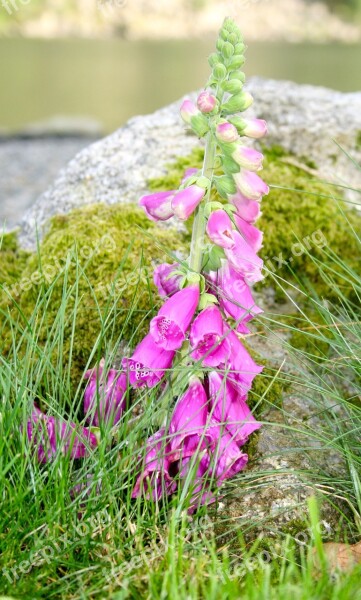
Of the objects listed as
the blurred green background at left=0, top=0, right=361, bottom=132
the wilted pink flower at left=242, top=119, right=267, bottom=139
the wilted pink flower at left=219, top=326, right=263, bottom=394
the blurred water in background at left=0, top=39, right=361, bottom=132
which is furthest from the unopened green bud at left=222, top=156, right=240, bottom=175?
the blurred water in background at left=0, top=39, right=361, bottom=132

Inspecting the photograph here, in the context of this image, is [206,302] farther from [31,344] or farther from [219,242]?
[31,344]

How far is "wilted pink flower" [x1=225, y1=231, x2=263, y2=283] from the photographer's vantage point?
2.31 m

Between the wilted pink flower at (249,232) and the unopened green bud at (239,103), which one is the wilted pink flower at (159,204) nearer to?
the wilted pink flower at (249,232)

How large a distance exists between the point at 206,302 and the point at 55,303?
3.74 feet

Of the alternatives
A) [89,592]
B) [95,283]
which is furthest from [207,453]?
[95,283]

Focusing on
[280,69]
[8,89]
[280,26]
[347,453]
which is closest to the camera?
[347,453]

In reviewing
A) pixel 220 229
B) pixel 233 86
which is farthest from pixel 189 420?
pixel 233 86

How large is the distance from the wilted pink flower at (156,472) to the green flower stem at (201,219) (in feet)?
1.96

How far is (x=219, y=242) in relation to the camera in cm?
224

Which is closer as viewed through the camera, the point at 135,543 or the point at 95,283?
the point at 135,543

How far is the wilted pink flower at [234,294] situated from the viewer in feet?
7.78

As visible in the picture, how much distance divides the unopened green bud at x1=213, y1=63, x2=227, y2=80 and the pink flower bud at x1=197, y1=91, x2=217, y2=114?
13cm

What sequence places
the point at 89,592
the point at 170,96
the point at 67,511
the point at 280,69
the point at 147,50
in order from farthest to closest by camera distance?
1. the point at 147,50
2. the point at 280,69
3. the point at 170,96
4. the point at 67,511
5. the point at 89,592

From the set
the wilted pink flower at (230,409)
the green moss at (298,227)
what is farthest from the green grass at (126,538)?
the green moss at (298,227)
